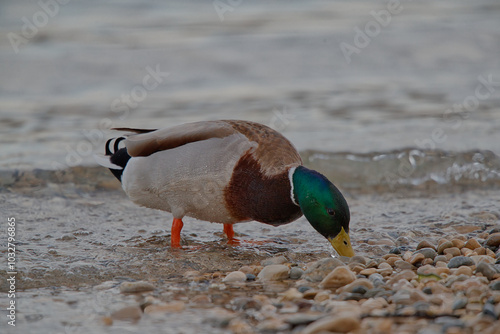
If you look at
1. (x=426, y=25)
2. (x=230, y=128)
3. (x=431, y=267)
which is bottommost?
(x=431, y=267)

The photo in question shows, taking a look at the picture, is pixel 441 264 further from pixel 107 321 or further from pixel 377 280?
pixel 107 321

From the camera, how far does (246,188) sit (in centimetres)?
427

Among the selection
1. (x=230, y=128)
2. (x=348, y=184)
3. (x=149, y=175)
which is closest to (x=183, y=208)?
(x=149, y=175)

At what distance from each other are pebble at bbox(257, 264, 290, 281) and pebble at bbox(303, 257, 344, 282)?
0.12 m

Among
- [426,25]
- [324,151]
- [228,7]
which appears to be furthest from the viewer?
[228,7]

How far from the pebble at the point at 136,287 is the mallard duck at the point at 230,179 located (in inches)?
35.5

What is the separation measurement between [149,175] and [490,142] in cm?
440

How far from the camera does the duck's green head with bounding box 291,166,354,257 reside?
395cm

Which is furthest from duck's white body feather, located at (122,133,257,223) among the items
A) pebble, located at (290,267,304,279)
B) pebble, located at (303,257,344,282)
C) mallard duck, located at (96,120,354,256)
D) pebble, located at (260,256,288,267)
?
pebble, located at (303,257,344,282)

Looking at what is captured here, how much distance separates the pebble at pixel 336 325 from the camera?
8.92 ft

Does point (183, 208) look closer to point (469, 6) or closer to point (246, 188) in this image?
point (246, 188)

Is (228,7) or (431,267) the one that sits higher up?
(228,7)

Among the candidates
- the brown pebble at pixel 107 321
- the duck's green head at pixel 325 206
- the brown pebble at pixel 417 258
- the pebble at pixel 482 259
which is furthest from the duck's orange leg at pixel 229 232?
the brown pebble at pixel 107 321

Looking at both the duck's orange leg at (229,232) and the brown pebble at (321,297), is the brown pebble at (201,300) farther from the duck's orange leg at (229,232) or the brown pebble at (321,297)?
the duck's orange leg at (229,232)
